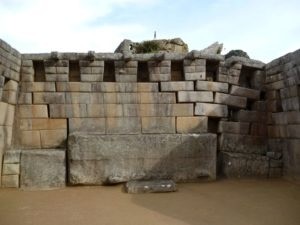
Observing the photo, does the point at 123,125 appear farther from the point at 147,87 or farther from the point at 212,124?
the point at 212,124

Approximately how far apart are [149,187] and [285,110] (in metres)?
3.77

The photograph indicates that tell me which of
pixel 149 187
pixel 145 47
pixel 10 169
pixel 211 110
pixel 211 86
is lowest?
pixel 149 187

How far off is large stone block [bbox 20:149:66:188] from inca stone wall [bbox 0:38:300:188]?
0.07 feet

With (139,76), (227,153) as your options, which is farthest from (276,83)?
(139,76)

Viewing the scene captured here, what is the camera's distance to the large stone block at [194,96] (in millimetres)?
8586

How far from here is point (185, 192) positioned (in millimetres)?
7301

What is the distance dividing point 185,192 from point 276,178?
2.52 metres

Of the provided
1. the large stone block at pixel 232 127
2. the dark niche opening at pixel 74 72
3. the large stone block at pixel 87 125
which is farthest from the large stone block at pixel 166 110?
the dark niche opening at pixel 74 72

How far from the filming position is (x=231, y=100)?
896cm

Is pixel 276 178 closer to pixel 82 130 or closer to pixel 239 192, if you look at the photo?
pixel 239 192

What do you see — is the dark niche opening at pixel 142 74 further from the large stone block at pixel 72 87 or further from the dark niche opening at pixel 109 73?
the large stone block at pixel 72 87

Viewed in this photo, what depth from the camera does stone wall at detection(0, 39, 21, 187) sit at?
7.36m

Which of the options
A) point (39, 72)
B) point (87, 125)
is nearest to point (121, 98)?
point (87, 125)

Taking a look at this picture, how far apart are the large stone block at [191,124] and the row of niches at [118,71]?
39.2 inches
